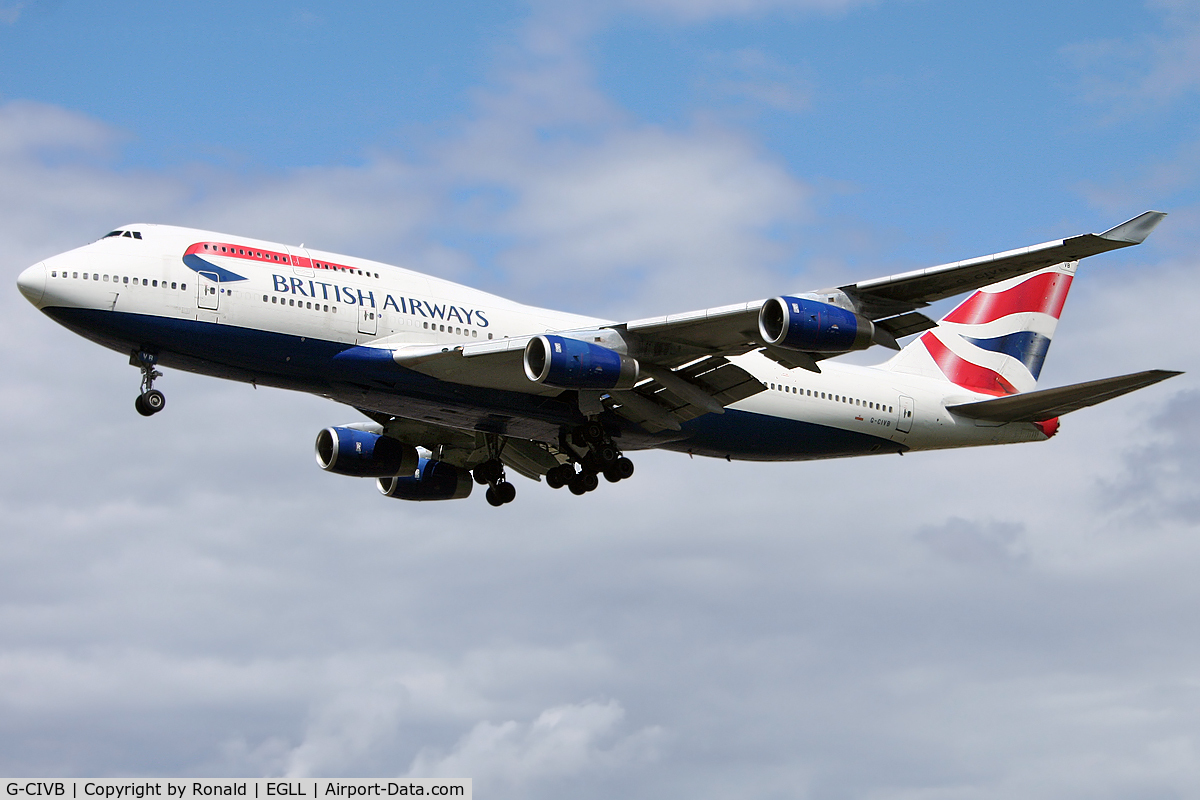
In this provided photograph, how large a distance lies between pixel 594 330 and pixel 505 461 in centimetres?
Answer: 986

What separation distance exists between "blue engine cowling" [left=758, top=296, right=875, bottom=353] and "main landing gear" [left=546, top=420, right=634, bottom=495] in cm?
719

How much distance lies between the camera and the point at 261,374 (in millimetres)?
33562

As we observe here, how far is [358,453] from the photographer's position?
41625 mm

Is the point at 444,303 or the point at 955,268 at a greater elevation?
the point at 444,303

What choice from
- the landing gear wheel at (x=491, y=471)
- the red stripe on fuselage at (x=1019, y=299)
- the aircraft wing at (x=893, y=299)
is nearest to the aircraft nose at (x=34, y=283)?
the aircraft wing at (x=893, y=299)

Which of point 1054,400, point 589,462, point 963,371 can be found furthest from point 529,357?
point 963,371

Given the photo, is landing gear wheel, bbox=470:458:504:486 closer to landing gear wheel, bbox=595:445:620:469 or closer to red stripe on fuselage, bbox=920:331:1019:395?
landing gear wheel, bbox=595:445:620:469

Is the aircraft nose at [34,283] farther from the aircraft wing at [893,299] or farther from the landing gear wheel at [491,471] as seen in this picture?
the landing gear wheel at [491,471]

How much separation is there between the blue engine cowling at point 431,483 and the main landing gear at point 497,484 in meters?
2.06

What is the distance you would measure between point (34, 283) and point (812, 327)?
17.7 m

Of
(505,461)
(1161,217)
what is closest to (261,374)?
(505,461)

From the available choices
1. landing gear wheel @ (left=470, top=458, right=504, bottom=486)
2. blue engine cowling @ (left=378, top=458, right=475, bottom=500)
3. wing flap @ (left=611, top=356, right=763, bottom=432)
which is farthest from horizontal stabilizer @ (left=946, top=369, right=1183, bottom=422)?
blue engine cowling @ (left=378, top=458, right=475, bottom=500)

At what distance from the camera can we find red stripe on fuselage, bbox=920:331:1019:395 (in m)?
44.3

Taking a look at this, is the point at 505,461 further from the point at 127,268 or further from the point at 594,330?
the point at 127,268
